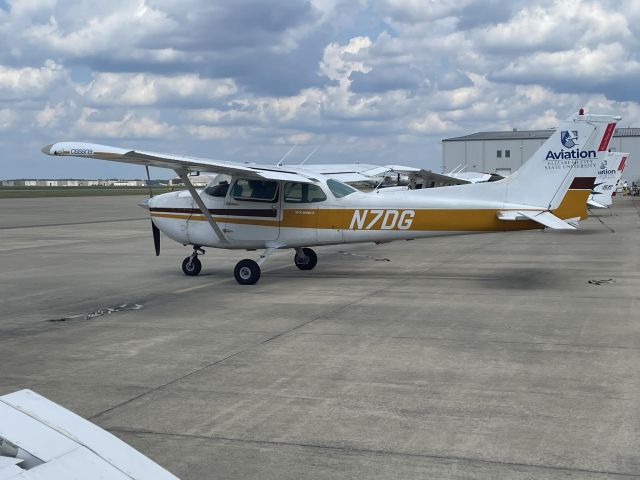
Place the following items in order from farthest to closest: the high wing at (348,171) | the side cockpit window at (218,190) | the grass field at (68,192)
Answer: the grass field at (68,192)
the high wing at (348,171)
the side cockpit window at (218,190)

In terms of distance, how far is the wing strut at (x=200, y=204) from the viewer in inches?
543

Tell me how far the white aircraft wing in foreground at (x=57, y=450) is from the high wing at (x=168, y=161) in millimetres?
9734

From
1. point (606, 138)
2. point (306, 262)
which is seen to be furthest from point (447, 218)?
point (306, 262)

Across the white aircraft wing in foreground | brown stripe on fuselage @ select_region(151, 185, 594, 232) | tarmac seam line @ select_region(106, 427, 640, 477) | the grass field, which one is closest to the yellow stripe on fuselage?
brown stripe on fuselage @ select_region(151, 185, 594, 232)

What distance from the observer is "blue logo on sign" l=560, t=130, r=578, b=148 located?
43.2 feet

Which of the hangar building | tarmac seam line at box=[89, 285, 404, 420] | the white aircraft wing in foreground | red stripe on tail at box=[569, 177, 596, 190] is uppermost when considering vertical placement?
the hangar building

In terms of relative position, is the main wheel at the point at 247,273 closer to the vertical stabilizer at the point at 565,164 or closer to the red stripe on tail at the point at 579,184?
the vertical stabilizer at the point at 565,164

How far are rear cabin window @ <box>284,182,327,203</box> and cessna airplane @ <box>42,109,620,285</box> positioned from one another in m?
0.02

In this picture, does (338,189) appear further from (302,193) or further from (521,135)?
(521,135)

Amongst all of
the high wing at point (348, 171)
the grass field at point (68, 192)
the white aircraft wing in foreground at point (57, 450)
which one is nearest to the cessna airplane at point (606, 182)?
the high wing at point (348, 171)

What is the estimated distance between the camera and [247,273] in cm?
1342

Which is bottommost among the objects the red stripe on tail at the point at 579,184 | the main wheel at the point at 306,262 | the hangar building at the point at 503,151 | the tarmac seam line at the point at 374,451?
the tarmac seam line at the point at 374,451

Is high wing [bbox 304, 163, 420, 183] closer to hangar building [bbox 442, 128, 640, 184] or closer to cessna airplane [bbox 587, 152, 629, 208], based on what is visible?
cessna airplane [bbox 587, 152, 629, 208]

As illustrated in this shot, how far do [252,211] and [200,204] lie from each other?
1.00 m
